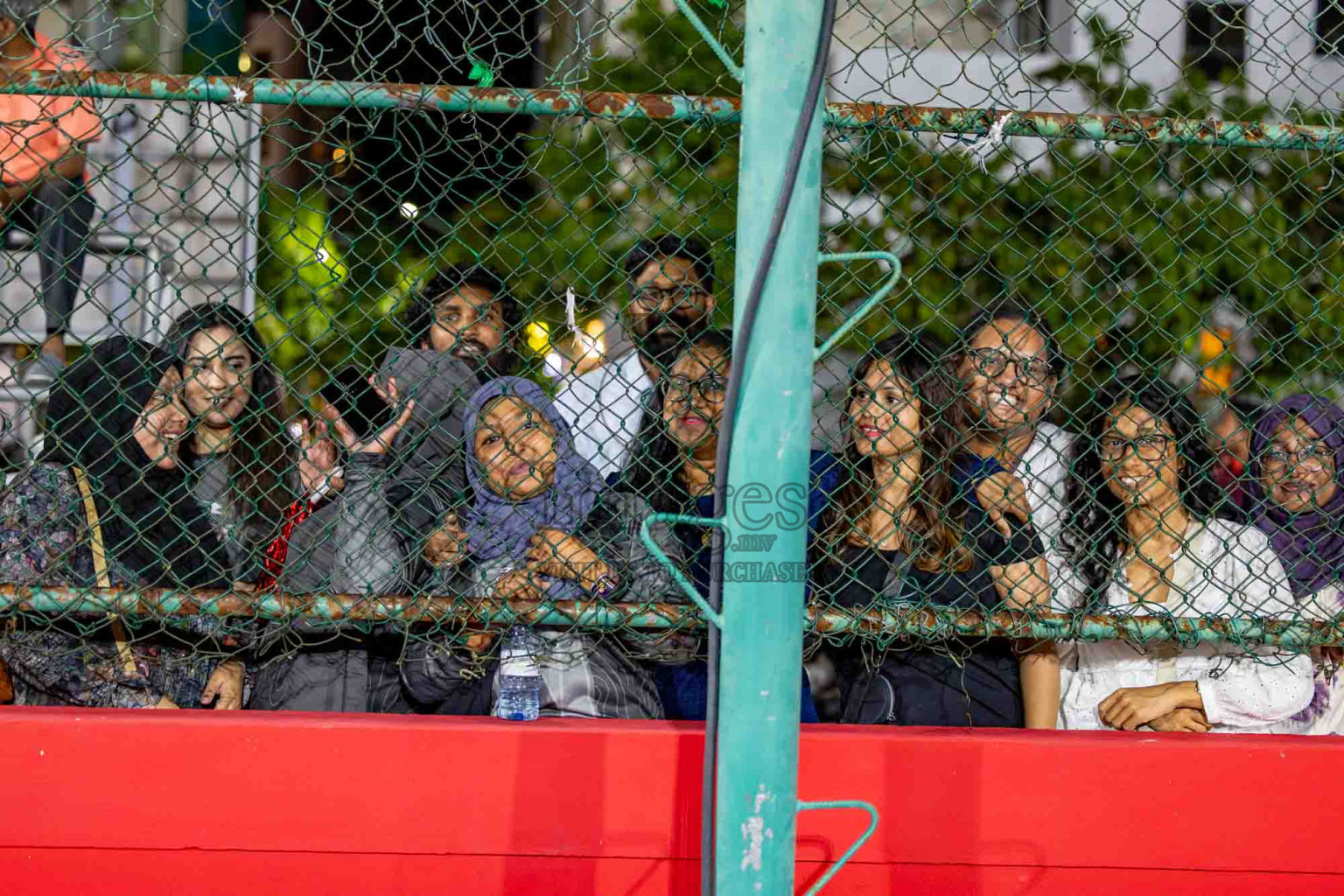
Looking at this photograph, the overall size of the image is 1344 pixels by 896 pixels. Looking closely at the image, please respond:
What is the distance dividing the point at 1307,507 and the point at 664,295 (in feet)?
5.08

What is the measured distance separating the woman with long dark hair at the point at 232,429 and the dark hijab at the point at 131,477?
5 centimetres

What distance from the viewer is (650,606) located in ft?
7.88

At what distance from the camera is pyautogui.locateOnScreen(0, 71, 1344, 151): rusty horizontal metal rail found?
2.30 m

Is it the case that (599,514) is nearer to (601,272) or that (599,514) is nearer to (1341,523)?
(1341,523)

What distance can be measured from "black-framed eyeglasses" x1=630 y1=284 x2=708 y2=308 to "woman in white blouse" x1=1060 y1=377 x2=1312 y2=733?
928 millimetres

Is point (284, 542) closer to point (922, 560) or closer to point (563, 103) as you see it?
point (563, 103)

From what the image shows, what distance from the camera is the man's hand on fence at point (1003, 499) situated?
265 centimetres

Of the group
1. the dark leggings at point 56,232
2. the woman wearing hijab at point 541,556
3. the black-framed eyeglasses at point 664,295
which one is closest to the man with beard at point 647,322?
the black-framed eyeglasses at point 664,295

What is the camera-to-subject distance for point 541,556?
2.50 meters

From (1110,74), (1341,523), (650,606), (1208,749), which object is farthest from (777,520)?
(1110,74)

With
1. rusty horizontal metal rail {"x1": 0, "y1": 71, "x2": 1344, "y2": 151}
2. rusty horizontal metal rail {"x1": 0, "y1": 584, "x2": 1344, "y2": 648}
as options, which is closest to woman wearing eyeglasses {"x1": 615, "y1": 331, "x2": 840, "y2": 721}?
rusty horizontal metal rail {"x1": 0, "y1": 584, "x2": 1344, "y2": 648}

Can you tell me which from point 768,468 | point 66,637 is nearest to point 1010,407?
point 768,468

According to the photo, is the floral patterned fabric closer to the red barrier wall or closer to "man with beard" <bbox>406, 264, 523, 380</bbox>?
the red barrier wall

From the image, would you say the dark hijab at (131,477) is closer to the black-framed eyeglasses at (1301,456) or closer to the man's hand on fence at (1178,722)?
the man's hand on fence at (1178,722)
